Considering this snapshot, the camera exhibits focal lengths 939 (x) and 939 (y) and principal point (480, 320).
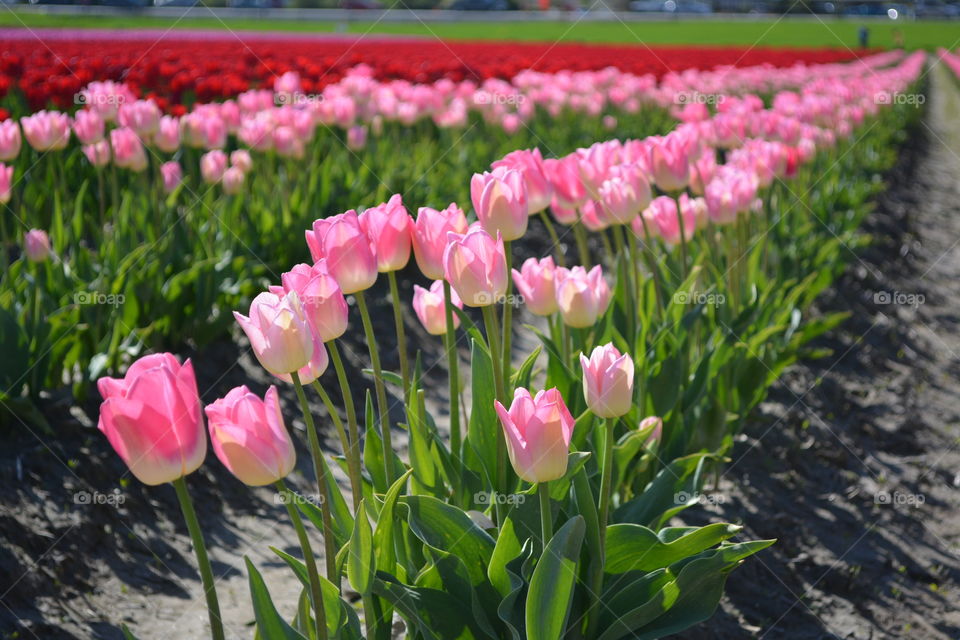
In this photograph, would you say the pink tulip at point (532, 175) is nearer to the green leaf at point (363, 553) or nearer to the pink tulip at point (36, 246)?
the green leaf at point (363, 553)

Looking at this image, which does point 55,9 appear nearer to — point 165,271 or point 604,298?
point 165,271

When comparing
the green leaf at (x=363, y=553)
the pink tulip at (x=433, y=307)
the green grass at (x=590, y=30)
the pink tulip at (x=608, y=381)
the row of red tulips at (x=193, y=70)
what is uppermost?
the pink tulip at (x=608, y=381)

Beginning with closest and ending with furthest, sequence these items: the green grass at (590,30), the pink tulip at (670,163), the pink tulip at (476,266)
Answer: the pink tulip at (476,266) < the pink tulip at (670,163) < the green grass at (590,30)

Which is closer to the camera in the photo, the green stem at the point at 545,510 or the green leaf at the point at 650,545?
the green stem at the point at 545,510

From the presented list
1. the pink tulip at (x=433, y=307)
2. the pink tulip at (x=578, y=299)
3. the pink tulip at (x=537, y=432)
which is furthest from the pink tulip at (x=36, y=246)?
the pink tulip at (x=537, y=432)

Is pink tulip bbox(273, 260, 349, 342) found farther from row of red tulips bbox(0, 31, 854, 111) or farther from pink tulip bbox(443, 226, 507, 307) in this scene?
row of red tulips bbox(0, 31, 854, 111)

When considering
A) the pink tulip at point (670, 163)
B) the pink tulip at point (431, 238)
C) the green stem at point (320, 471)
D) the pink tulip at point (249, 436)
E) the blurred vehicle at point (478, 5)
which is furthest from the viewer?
the blurred vehicle at point (478, 5)

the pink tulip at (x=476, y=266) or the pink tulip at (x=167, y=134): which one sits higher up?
the pink tulip at (x=476, y=266)

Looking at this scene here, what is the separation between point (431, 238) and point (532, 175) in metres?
0.52

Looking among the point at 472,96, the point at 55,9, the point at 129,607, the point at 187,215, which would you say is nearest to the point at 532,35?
the point at 55,9

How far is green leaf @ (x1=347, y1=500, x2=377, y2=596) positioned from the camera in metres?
1.43

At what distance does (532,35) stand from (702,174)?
2670cm

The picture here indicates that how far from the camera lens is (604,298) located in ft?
7.00

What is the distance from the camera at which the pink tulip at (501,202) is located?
71.6 inches
